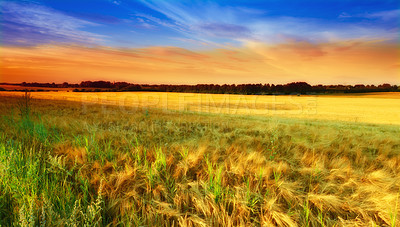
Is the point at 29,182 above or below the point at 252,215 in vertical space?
above

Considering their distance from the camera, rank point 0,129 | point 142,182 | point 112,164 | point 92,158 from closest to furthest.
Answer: point 142,182
point 112,164
point 92,158
point 0,129

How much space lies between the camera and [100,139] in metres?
4.45

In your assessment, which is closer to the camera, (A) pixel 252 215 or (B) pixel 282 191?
(A) pixel 252 215

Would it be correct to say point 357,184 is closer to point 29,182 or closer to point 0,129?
point 29,182

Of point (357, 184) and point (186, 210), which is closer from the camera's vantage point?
point (186, 210)

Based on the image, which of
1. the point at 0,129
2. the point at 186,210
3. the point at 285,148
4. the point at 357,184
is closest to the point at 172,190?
the point at 186,210

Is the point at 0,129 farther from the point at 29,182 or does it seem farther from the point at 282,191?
the point at 282,191

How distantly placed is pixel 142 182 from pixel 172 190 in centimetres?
47

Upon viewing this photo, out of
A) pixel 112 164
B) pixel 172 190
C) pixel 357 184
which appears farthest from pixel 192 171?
pixel 357 184

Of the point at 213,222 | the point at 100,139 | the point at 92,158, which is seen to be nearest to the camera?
the point at 213,222

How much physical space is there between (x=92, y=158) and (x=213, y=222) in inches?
88.5

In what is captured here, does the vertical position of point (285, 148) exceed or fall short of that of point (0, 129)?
it falls short

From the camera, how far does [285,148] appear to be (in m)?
4.73

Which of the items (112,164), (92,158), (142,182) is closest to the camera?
(142,182)
